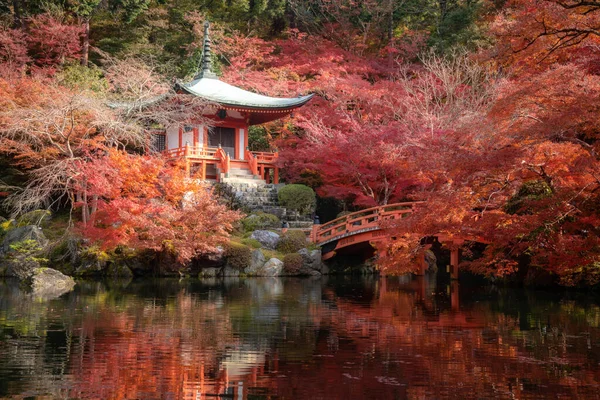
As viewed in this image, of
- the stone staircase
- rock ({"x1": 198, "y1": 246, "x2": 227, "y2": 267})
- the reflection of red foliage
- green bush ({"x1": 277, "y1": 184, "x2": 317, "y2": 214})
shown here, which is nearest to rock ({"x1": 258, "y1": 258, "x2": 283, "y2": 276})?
rock ({"x1": 198, "y1": 246, "x2": 227, "y2": 267})

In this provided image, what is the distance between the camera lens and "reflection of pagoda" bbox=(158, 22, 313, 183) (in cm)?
2705

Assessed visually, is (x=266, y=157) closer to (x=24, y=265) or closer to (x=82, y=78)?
(x=82, y=78)

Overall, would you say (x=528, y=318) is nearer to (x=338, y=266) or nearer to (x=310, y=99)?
(x=338, y=266)

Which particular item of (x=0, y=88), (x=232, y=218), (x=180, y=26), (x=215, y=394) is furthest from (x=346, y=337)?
(x=180, y=26)

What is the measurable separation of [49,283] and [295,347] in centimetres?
1057

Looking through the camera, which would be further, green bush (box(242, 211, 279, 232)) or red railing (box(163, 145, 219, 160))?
red railing (box(163, 145, 219, 160))

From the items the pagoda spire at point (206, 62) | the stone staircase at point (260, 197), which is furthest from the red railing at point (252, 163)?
the pagoda spire at point (206, 62)

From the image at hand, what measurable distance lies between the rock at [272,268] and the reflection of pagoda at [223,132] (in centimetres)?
564

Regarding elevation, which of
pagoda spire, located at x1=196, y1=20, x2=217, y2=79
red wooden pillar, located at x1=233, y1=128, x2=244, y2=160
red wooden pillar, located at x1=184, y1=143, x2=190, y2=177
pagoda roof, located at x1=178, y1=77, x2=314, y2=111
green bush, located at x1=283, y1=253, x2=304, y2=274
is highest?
pagoda spire, located at x1=196, y1=20, x2=217, y2=79

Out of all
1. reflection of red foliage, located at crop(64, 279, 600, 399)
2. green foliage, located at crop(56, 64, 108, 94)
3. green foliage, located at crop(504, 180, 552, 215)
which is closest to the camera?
reflection of red foliage, located at crop(64, 279, 600, 399)

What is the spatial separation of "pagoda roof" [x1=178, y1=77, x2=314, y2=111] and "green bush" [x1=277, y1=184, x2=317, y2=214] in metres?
3.30

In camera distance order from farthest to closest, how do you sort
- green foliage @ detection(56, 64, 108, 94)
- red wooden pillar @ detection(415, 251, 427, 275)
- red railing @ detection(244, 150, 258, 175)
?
red railing @ detection(244, 150, 258, 175)
green foliage @ detection(56, 64, 108, 94)
red wooden pillar @ detection(415, 251, 427, 275)

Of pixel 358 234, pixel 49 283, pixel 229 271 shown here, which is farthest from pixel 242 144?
pixel 49 283

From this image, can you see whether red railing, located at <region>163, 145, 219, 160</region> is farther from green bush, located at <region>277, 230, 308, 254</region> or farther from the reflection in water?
the reflection in water
